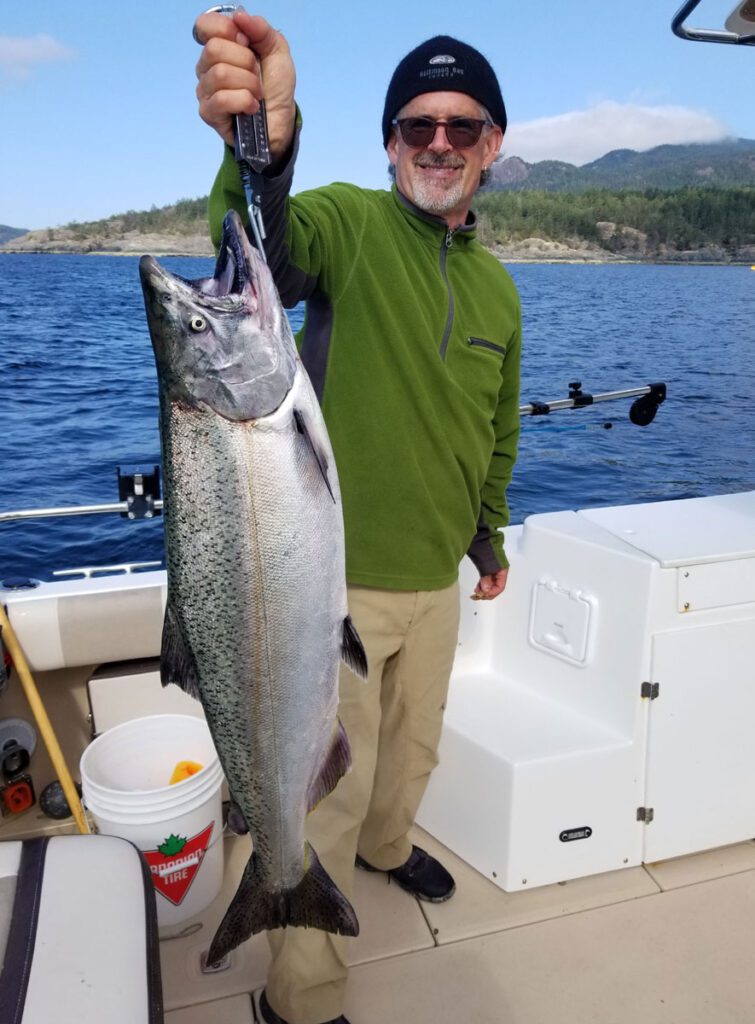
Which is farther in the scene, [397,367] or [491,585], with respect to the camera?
[491,585]

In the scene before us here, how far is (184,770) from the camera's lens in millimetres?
3131

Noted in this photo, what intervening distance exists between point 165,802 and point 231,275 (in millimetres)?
2098

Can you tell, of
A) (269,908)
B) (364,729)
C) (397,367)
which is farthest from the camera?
(364,729)

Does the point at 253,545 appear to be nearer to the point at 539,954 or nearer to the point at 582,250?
the point at 539,954

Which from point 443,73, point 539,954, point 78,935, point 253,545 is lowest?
point 539,954

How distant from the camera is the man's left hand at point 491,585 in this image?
10.2 ft

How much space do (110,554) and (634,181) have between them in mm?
155202

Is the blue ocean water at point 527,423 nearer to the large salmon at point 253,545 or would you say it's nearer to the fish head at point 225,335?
the large salmon at point 253,545

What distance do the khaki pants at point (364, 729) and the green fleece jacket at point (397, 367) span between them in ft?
0.42

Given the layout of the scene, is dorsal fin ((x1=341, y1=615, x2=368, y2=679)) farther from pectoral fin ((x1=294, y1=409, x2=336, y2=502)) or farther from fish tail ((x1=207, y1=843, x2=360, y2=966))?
fish tail ((x1=207, y1=843, x2=360, y2=966))

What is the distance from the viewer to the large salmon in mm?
1445

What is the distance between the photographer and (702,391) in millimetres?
21234

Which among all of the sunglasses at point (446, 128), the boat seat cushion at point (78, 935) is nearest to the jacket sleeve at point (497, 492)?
the sunglasses at point (446, 128)

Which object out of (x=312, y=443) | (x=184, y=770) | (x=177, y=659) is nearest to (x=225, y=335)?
(x=312, y=443)
